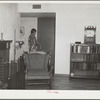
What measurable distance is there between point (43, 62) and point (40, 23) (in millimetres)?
2831

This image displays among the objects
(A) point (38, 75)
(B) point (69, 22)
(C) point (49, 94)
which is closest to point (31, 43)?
(B) point (69, 22)

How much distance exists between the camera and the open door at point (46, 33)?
6.19m

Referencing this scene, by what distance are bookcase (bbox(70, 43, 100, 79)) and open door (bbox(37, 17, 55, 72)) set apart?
1583 millimetres

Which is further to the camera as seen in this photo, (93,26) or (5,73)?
(93,26)

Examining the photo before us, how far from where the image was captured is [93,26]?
4664mm

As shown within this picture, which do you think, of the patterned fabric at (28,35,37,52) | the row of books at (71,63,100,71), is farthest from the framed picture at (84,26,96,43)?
the patterned fabric at (28,35,37,52)

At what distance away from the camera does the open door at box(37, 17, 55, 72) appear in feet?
20.3

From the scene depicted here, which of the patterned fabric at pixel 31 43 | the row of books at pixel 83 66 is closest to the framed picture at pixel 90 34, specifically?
the row of books at pixel 83 66

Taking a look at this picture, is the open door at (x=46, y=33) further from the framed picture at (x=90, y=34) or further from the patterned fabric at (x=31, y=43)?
the framed picture at (x=90, y=34)

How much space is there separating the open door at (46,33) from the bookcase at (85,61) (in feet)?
5.19

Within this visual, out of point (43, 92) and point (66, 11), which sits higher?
point (66, 11)

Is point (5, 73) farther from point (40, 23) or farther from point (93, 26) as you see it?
point (40, 23)

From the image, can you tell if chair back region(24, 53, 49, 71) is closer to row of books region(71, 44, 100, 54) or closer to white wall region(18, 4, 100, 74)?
row of books region(71, 44, 100, 54)

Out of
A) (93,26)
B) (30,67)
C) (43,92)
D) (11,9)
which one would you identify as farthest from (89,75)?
(43,92)
